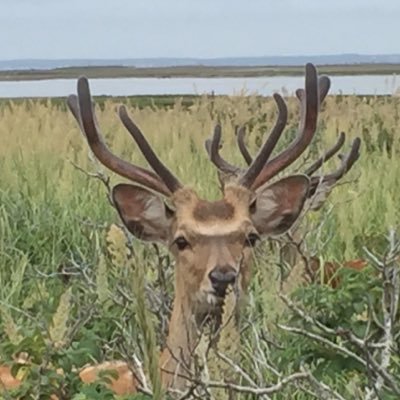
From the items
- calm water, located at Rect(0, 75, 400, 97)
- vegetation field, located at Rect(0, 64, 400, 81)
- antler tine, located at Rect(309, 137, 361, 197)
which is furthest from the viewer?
vegetation field, located at Rect(0, 64, 400, 81)

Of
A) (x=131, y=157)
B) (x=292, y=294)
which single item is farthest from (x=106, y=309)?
(x=131, y=157)

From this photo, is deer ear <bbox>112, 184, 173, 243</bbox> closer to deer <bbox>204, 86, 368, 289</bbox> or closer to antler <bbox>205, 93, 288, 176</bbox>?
antler <bbox>205, 93, 288, 176</bbox>

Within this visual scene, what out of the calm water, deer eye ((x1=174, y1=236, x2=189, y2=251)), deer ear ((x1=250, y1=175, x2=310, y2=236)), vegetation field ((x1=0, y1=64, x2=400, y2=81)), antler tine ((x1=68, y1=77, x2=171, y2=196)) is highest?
antler tine ((x1=68, y1=77, x2=171, y2=196))

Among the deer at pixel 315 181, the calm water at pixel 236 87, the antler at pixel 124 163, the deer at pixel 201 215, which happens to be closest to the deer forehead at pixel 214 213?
the deer at pixel 201 215

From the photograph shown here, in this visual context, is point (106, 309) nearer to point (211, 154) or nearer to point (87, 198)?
point (211, 154)

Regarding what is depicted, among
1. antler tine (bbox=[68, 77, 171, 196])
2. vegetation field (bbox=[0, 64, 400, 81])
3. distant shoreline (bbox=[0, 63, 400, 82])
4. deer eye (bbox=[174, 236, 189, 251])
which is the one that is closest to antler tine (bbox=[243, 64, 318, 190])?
antler tine (bbox=[68, 77, 171, 196])

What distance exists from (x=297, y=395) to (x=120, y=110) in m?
1.25

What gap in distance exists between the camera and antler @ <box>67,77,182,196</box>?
4648 millimetres

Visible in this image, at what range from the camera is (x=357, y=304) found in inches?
143

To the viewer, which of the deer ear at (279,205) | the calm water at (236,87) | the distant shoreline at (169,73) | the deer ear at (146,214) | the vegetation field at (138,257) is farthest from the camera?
the distant shoreline at (169,73)

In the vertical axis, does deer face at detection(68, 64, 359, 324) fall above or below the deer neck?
above

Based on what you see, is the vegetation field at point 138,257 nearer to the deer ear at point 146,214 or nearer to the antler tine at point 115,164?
the deer ear at point 146,214

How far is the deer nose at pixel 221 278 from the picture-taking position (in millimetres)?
4105

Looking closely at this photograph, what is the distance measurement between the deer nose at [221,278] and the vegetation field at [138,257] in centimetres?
12
